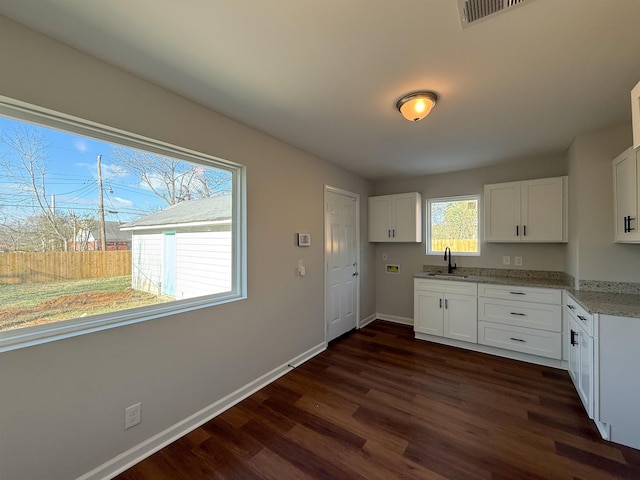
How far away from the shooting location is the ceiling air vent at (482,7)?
1177 mm

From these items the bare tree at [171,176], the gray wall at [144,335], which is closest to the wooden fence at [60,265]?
the gray wall at [144,335]

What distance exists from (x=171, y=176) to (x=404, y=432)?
2.64 m

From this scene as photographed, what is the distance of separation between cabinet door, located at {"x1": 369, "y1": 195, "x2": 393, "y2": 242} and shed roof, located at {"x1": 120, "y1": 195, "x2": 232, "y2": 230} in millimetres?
2654

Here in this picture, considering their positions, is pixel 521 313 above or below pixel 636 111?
below

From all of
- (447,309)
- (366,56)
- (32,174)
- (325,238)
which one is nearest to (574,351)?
(447,309)

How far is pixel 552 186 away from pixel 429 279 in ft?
5.95

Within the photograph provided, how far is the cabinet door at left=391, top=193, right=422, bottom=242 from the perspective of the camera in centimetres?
404

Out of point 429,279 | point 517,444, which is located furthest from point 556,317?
point 517,444

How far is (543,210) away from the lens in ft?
10.4

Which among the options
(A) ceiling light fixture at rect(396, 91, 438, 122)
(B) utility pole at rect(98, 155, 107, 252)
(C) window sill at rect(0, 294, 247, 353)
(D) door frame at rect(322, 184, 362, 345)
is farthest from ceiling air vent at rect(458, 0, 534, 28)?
(C) window sill at rect(0, 294, 247, 353)

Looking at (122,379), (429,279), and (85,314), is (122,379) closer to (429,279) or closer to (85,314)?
(85,314)

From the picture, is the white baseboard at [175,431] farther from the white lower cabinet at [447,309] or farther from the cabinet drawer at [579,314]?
the cabinet drawer at [579,314]

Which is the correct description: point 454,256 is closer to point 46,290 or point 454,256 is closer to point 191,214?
point 191,214

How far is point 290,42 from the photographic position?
4.74 ft
